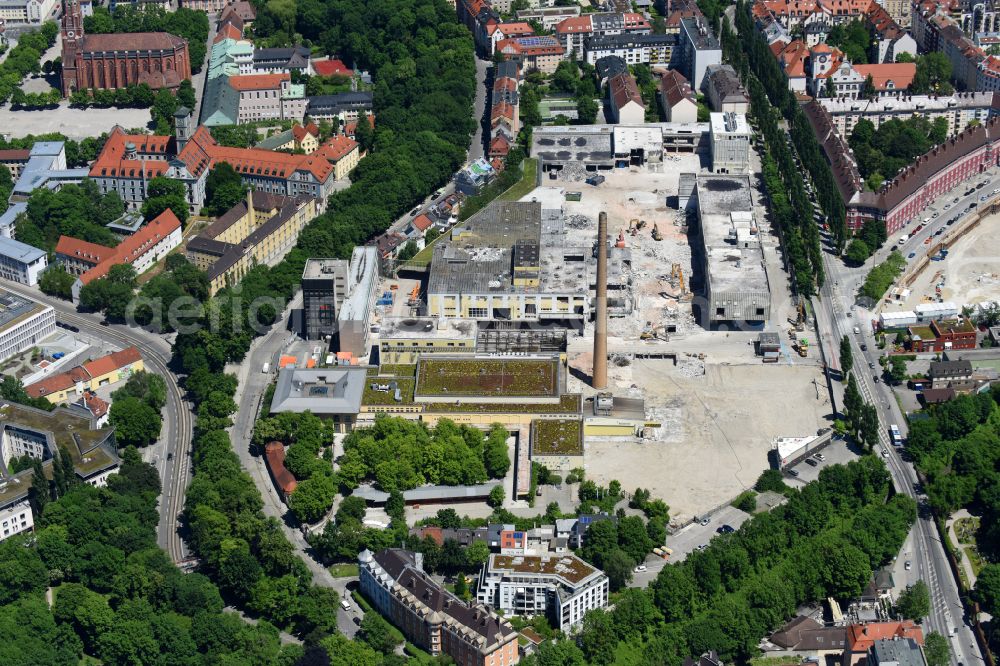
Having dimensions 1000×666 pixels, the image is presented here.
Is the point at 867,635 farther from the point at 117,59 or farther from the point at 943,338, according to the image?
the point at 117,59

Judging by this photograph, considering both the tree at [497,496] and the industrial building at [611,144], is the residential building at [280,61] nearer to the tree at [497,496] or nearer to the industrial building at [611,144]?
the industrial building at [611,144]

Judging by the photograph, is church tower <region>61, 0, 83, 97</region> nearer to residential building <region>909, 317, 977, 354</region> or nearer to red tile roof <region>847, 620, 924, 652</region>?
residential building <region>909, 317, 977, 354</region>

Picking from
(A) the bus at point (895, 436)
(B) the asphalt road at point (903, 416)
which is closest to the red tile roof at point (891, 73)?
(B) the asphalt road at point (903, 416)

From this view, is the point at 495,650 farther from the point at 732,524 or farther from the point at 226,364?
the point at 226,364

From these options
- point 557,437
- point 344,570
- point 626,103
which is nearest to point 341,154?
point 626,103

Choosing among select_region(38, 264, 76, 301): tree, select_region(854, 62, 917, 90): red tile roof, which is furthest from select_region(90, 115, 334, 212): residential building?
select_region(854, 62, 917, 90): red tile roof

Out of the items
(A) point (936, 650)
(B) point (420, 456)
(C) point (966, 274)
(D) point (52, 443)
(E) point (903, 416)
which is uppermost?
(C) point (966, 274)

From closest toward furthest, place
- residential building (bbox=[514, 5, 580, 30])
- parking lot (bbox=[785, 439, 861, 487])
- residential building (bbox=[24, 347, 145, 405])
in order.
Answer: parking lot (bbox=[785, 439, 861, 487]) → residential building (bbox=[24, 347, 145, 405]) → residential building (bbox=[514, 5, 580, 30])
